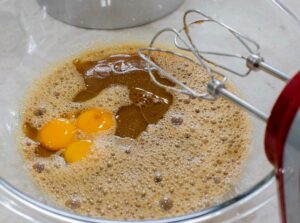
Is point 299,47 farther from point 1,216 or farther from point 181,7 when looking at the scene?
point 1,216

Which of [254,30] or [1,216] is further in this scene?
[254,30]

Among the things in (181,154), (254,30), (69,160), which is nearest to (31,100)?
(69,160)

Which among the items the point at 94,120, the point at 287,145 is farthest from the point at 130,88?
the point at 287,145

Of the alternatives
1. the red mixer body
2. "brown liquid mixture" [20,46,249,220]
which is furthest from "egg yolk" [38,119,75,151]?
the red mixer body

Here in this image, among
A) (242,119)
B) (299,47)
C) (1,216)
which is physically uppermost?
(299,47)

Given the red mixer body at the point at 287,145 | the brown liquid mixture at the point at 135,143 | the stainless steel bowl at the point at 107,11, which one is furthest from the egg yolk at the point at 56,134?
the red mixer body at the point at 287,145

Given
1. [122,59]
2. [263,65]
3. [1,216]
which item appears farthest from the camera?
[122,59]

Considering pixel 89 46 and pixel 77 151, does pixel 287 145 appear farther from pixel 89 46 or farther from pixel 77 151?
pixel 89 46

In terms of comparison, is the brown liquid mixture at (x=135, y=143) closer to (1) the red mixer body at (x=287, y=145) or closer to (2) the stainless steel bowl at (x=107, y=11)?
(2) the stainless steel bowl at (x=107, y=11)
